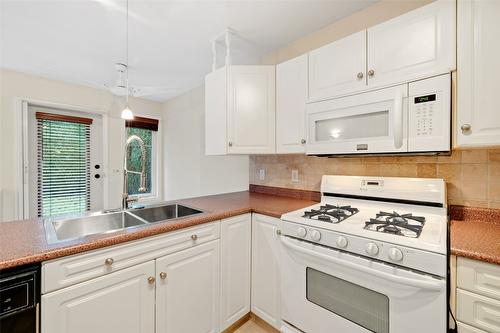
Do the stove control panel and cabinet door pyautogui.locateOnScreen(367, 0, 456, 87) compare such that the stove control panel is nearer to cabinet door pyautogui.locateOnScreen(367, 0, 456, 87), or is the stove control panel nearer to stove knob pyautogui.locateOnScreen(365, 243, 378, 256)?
stove knob pyautogui.locateOnScreen(365, 243, 378, 256)

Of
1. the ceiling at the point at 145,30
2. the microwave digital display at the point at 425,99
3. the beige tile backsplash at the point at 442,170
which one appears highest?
the ceiling at the point at 145,30

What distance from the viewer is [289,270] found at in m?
1.39

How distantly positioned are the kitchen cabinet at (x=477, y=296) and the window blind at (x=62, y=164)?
3.75 meters

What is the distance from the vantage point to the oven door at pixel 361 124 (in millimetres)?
1286

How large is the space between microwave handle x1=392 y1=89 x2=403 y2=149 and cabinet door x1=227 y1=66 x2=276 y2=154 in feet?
3.04

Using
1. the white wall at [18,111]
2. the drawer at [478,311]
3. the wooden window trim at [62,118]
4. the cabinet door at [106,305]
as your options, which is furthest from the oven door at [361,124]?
the wooden window trim at [62,118]

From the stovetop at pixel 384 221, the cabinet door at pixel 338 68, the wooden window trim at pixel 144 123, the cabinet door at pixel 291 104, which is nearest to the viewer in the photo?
the stovetop at pixel 384 221

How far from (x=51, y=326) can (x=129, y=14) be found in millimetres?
1923

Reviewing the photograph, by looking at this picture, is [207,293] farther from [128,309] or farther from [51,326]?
[51,326]

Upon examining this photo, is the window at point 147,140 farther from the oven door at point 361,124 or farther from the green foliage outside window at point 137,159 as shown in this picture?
the oven door at point 361,124

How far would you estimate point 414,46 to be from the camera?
4.13 feet

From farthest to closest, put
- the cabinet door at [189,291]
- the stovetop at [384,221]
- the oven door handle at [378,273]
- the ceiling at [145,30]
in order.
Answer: the ceiling at [145,30] → the cabinet door at [189,291] → the stovetop at [384,221] → the oven door handle at [378,273]

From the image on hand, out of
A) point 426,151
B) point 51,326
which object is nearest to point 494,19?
point 426,151

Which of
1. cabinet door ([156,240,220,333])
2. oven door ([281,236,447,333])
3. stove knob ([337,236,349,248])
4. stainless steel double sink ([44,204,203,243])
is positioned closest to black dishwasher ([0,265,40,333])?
stainless steel double sink ([44,204,203,243])
